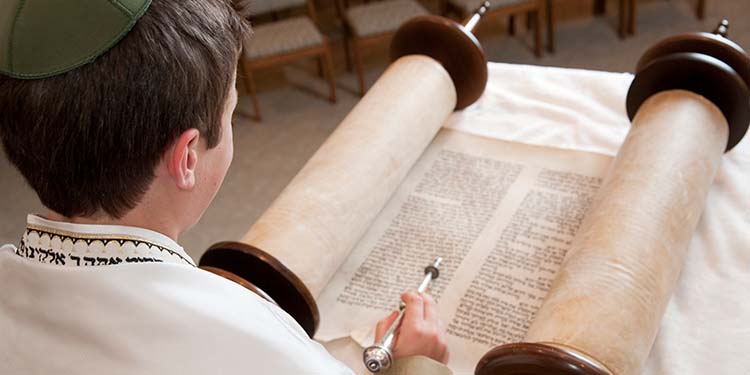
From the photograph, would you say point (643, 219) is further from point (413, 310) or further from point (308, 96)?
point (308, 96)

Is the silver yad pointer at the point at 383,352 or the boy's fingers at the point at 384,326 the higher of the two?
the silver yad pointer at the point at 383,352

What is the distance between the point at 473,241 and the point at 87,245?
74cm

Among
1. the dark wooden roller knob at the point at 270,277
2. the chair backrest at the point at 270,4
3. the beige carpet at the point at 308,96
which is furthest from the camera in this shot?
the chair backrest at the point at 270,4

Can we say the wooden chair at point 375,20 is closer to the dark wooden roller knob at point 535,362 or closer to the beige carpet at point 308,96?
the beige carpet at point 308,96

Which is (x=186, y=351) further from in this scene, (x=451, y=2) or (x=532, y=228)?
(x=451, y=2)

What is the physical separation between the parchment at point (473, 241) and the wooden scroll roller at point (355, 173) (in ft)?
0.17

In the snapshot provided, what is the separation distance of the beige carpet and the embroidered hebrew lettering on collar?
1.77 metres

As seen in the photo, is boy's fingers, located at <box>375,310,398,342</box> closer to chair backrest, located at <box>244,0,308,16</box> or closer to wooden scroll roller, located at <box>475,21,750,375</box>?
wooden scroll roller, located at <box>475,21,750,375</box>

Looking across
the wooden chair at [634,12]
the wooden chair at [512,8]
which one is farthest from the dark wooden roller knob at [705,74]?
the wooden chair at [634,12]

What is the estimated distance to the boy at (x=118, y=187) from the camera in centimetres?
65

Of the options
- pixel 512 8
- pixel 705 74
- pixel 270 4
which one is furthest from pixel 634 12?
pixel 705 74

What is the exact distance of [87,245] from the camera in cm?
71

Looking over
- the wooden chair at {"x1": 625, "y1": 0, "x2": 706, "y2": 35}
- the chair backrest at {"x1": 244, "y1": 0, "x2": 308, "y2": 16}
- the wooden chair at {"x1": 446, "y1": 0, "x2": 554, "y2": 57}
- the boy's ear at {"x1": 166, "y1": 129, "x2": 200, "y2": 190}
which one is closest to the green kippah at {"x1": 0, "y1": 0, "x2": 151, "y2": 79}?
the boy's ear at {"x1": 166, "y1": 129, "x2": 200, "y2": 190}

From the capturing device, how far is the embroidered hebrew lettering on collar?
2.31 feet
